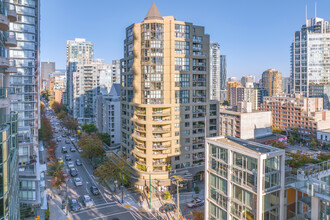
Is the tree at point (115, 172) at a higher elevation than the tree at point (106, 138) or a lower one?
lower

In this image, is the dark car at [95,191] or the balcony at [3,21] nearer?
the balcony at [3,21]

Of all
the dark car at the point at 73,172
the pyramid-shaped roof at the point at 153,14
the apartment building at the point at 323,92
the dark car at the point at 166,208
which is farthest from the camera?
the apartment building at the point at 323,92

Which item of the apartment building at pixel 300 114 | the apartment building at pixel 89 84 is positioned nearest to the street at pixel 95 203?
the apartment building at pixel 89 84

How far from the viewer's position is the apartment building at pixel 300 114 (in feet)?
309

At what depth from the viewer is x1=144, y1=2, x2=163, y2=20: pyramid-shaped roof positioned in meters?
50.6

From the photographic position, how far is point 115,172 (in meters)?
50.6

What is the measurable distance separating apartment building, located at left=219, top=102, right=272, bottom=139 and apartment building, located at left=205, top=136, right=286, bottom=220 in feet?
192

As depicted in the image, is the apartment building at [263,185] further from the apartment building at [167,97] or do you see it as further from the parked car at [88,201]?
the parked car at [88,201]

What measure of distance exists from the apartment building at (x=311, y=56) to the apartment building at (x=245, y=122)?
63619 mm

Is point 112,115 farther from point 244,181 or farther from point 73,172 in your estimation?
point 244,181

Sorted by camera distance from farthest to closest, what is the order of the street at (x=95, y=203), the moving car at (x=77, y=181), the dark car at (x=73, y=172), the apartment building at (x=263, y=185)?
the dark car at (x=73, y=172) → the moving car at (x=77, y=181) → the street at (x=95, y=203) → the apartment building at (x=263, y=185)

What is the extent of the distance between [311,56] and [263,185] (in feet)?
451

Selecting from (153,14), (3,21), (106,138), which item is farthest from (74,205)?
(153,14)

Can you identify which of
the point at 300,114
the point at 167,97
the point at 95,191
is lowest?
the point at 95,191
